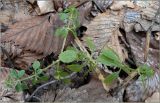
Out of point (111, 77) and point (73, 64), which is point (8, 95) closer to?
point (73, 64)

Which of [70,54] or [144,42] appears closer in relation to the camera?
[70,54]

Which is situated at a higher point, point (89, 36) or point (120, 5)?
point (120, 5)

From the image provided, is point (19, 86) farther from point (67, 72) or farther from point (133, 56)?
point (133, 56)

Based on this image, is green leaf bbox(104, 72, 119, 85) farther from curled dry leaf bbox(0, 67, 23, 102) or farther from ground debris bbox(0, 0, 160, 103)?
curled dry leaf bbox(0, 67, 23, 102)

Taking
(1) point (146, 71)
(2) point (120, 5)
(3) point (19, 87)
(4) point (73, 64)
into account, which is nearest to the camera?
(1) point (146, 71)

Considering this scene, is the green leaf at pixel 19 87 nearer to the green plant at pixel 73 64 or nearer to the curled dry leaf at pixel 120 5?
the green plant at pixel 73 64

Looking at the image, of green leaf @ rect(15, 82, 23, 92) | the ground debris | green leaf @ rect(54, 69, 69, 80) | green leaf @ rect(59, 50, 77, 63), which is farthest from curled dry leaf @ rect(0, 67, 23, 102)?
green leaf @ rect(59, 50, 77, 63)

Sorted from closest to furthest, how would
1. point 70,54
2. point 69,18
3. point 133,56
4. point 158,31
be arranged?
1. point 70,54
2. point 69,18
3. point 133,56
4. point 158,31

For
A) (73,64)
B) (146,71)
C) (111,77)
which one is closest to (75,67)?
(73,64)

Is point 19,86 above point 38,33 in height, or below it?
below

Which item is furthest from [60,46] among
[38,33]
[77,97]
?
[77,97]
